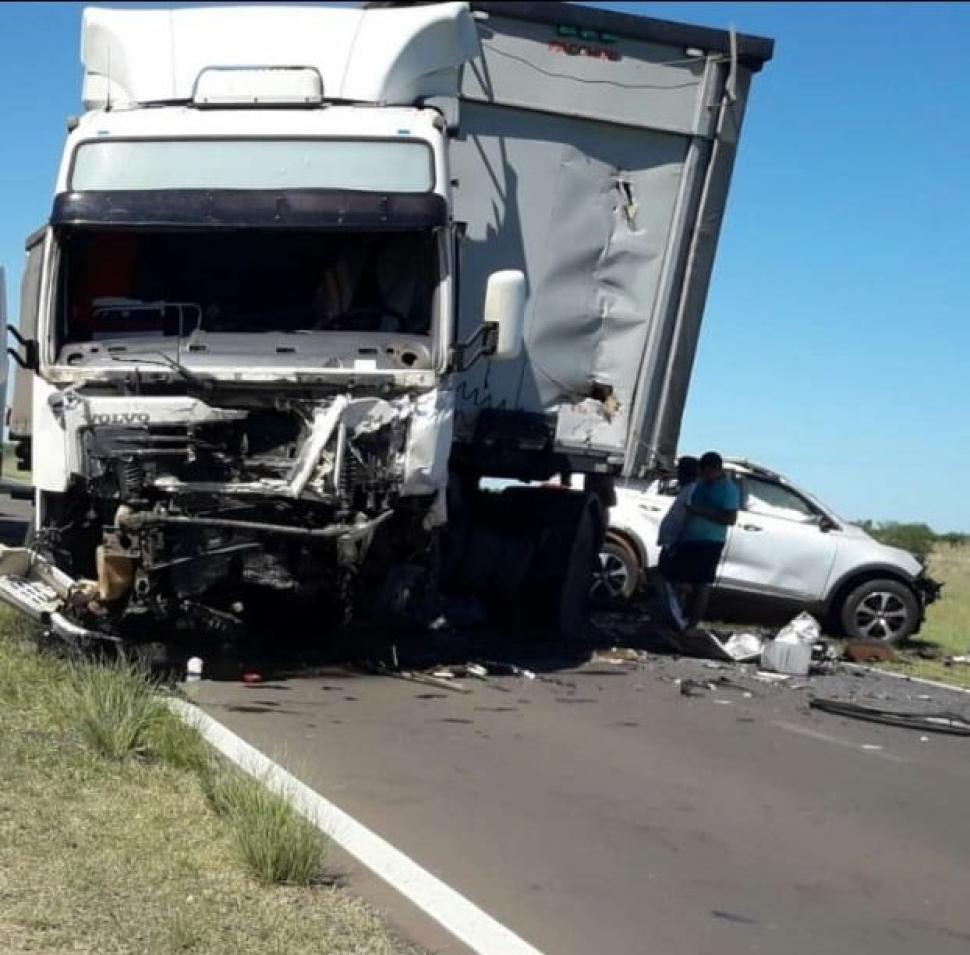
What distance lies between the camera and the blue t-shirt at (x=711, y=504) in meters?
14.6

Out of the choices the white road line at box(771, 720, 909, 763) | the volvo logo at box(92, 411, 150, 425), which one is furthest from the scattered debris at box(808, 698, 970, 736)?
the volvo logo at box(92, 411, 150, 425)

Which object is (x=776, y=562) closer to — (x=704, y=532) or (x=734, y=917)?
(x=704, y=532)

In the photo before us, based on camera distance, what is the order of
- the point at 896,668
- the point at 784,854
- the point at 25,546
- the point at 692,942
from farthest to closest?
the point at 896,668 < the point at 25,546 < the point at 784,854 < the point at 692,942

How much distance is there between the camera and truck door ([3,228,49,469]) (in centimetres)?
1089

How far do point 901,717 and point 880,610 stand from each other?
18.9ft

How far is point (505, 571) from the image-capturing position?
44.3ft

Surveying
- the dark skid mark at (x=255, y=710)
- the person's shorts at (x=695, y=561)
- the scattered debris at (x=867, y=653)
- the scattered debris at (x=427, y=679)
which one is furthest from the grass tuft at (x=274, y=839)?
the scattered debris at (x=867, y=653)

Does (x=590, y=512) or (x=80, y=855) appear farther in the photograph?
(x=590, y=512)

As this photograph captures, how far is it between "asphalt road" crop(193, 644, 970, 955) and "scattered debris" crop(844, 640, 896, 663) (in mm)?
2995

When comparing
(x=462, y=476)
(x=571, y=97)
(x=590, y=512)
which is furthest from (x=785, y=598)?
(x=571, y=97)

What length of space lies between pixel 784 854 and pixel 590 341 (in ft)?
22.5

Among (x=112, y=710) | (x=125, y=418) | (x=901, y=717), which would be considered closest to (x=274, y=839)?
(x=112, y=710)

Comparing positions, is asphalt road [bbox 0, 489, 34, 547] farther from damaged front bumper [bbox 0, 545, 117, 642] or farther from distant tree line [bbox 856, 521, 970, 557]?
distant tree line [bbox 856, 521, 970, 557]

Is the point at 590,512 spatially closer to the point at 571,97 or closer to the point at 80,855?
the point at 571,97
